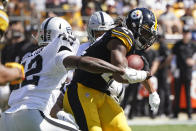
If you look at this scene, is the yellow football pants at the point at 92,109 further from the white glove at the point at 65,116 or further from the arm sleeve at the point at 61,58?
the arm sleeve at the point at 61,58

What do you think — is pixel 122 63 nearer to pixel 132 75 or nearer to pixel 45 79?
pixel 132 75

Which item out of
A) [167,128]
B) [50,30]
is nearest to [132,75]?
[50,30]

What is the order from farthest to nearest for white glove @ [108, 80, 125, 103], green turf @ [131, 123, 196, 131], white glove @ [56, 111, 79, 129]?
green turf @ [131, 123, 196, 131], white glove @ [108, 80, 125, 103], white glove @ [56, 111, 79, 129]

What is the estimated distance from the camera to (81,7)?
499 inches

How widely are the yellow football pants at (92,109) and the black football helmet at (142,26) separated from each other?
2.08 feet

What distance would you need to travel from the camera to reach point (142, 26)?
16.1ft

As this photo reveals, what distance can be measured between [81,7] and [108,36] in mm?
8049

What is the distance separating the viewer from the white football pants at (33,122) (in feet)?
13.0

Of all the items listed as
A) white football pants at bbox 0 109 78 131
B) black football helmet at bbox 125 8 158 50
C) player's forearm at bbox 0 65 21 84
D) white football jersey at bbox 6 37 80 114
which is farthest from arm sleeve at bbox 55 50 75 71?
black football helmet at bbox 125 8 158 50

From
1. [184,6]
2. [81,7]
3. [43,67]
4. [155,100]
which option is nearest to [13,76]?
[43,67]

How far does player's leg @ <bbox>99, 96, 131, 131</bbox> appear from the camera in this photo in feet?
16.0

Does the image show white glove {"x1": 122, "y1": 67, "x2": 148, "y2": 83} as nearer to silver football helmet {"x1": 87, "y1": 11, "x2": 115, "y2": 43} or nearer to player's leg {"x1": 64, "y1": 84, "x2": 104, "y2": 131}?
player's leg {"x1": 64, "y1": 84, "x2": 104, "y2": 131}

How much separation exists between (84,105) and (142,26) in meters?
0.93

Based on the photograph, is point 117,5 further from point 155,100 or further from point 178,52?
point 155,100
